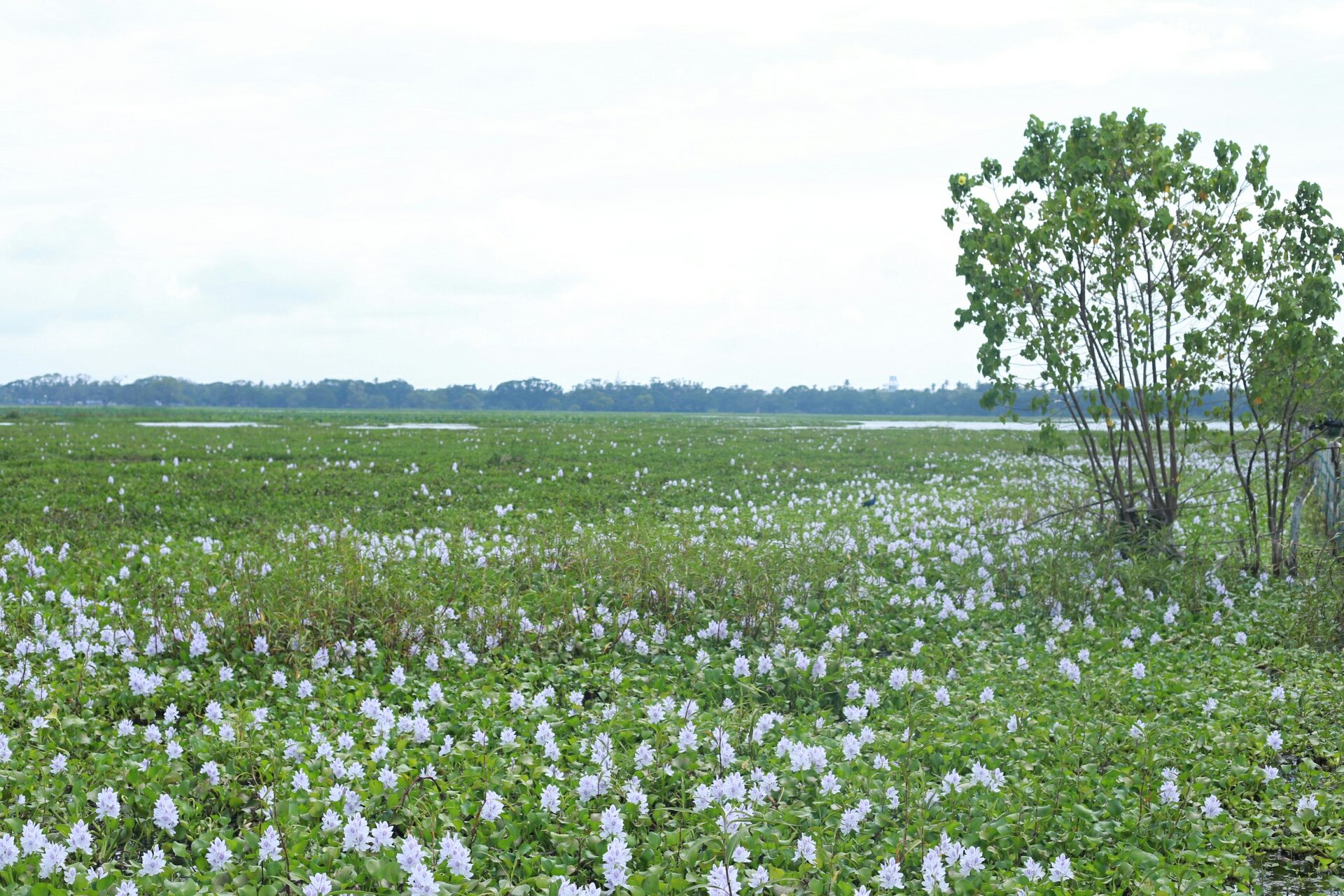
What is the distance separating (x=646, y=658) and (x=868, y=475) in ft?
37.7

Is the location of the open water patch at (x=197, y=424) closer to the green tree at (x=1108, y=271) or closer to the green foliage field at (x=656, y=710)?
the green foliage field at (x=656, y=710)

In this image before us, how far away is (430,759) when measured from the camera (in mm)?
4191

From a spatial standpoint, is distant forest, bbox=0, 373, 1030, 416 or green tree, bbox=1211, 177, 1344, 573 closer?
green tree, bbox=1211, 177, 1344, 573

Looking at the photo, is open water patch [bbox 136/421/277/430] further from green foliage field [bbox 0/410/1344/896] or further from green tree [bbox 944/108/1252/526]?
green tree [bbox 944/108/1252/526]

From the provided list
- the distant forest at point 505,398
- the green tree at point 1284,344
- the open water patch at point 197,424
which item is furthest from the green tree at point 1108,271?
the distant forest at point 505,398

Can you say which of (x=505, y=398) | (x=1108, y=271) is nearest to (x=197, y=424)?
(x=1108, y=271)

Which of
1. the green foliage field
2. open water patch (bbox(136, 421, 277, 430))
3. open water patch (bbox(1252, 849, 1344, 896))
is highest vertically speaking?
open water patch (bbox(136, 421, 277, 430))

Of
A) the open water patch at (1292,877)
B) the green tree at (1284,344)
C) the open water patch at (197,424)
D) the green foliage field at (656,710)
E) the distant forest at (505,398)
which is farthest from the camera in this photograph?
the distant forest at (505,398)

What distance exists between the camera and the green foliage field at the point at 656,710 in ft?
11.3

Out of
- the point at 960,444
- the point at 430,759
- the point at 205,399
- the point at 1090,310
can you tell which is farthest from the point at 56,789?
the point at 205,399

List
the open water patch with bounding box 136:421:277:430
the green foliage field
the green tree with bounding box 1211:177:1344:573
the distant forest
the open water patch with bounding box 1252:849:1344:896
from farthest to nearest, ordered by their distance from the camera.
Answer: the distant forest → the open water patch with bounding box 136:421:277:430 → the green tree with bounding box 1211:177:1344:573 → the open water patch with bounding box 1252:849:1344:896 → the green foliage field

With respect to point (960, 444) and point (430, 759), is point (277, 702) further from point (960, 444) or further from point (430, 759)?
point (960, 444)

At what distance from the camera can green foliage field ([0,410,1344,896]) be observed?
345 cm

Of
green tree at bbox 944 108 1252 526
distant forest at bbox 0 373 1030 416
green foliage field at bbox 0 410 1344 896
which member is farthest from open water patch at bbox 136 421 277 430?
distant forest at bbox 0 373 1030 416
